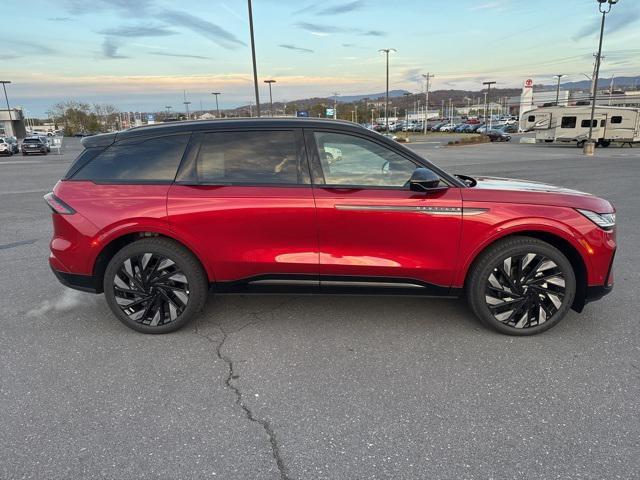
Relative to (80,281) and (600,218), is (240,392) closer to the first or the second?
(80,281)

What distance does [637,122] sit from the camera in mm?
30469

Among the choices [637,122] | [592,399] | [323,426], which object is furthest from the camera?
[637,122]

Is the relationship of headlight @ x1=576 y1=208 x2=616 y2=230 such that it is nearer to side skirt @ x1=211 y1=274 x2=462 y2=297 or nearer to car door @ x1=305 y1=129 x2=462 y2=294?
car door @ x1=305 y1=129 x2=462 y2=294

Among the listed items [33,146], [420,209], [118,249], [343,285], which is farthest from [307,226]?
[33,146]

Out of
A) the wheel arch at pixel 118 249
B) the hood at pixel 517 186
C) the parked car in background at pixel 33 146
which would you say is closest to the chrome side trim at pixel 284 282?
the wheel arch at pixel 118 249

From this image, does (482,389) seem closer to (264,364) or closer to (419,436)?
(419,436)

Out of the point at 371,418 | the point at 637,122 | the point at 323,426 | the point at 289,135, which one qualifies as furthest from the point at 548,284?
the point at 637,122

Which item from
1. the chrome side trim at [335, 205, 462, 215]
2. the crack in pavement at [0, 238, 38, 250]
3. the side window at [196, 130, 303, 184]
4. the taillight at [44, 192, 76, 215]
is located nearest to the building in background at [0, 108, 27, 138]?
the crack in pavement at [0, 238, 38, 250]

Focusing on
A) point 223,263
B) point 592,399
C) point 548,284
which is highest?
point 223,263

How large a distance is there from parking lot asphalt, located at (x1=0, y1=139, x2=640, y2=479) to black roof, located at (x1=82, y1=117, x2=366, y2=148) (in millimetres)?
1604

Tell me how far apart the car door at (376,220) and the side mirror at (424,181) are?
0.14ft

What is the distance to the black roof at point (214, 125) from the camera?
3510 mm

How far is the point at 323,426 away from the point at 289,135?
7.08ft

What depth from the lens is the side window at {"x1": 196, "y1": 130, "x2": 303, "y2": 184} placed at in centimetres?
346
